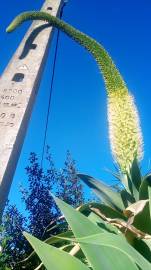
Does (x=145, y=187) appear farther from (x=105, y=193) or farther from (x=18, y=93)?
(x=18, y=93)

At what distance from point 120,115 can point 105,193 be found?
0.37 metres

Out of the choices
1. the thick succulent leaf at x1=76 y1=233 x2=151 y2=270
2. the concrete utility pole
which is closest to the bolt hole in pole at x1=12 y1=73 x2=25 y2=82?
the concrete utility pole

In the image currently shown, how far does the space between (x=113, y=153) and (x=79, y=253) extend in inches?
18.4

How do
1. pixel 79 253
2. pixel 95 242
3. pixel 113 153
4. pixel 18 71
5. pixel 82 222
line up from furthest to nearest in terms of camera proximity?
1. pixel 18 71
2. pixel 113 153
3. pixel 79 253
4. pixel 82 222
5. pixel 95 242

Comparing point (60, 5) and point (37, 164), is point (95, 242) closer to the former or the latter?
point (37, 164)

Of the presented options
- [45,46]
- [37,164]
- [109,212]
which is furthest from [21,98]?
[109,212]

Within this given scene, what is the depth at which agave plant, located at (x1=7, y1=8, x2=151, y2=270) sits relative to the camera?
2.57 feet

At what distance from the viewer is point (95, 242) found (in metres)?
0.74

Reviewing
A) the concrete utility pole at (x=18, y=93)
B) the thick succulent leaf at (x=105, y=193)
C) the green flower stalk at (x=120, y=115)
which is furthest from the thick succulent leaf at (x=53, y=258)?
the concrete utility pole at (x=18, y=93)

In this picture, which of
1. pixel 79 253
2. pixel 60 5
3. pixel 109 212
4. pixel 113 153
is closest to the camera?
pixel 79 253

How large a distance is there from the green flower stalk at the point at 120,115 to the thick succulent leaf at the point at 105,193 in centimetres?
11

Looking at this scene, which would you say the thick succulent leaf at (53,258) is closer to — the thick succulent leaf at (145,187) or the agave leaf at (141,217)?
the agave leaf at (141,217)

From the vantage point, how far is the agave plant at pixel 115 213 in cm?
78

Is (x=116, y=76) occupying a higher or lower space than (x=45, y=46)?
lower
